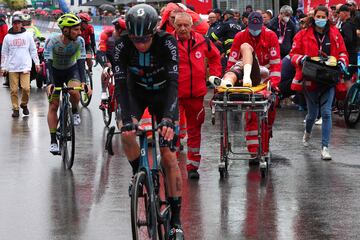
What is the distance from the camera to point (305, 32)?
1270 centimetres

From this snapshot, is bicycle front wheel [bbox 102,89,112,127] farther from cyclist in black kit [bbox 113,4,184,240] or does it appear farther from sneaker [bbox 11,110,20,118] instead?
cyclist in black kit [bbox 113,4,184,240]

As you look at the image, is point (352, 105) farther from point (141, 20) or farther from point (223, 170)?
point (141, 20)

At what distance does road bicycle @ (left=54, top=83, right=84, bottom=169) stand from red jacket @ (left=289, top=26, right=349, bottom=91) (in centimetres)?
296

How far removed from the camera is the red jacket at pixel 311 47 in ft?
41.3

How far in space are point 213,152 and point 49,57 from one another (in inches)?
105

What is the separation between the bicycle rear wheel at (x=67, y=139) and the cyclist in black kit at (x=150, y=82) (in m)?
4.35

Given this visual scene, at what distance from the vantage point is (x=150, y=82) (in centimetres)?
771

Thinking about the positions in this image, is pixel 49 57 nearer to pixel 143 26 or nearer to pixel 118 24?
pixel 118 24

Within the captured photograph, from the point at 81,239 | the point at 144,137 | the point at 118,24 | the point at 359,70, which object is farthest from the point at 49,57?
the point at 359,70

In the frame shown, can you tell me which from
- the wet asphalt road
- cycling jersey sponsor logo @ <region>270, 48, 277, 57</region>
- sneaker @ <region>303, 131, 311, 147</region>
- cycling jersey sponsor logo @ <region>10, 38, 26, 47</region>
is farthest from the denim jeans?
cycling jersey sponsor logo @ <region>10, 38, 26, 47</region>

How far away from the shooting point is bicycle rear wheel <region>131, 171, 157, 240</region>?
22.6 feet

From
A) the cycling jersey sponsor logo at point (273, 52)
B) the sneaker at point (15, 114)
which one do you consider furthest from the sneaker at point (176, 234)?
the sneaker at point (15, 114)

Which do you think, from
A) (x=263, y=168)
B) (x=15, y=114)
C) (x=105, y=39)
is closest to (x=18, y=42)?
(x=15, y=114)

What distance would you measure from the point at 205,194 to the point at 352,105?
6.82 meters
